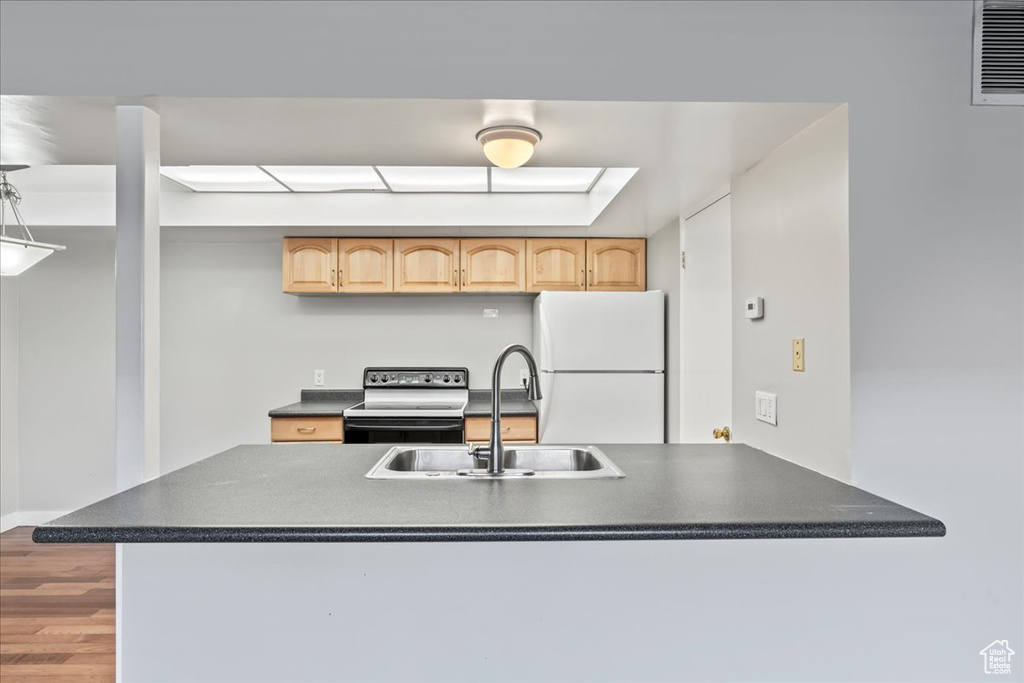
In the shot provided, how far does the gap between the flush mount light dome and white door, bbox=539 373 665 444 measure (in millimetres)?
A: 1839

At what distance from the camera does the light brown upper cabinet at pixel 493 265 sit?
3.91 metres

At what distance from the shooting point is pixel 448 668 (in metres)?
1.37

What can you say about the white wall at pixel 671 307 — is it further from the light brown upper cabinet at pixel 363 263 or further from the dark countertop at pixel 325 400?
the dark countertop at pixel 325 400

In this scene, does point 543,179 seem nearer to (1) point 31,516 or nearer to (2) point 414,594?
(2) point 414,594

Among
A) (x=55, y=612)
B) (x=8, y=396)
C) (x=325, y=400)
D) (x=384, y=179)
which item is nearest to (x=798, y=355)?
(x=384, y=179)

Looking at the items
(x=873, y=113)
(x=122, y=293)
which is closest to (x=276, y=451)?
(x=122, y=293)

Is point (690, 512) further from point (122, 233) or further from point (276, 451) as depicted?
point (122, 233)

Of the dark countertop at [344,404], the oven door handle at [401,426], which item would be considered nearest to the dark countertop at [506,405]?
the dark countertop at [344,404]

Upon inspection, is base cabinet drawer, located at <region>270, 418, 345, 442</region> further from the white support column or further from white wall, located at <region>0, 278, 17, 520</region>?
white wall, located at <region>0, 278, 17, 520</region>

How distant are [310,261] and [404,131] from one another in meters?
2.29

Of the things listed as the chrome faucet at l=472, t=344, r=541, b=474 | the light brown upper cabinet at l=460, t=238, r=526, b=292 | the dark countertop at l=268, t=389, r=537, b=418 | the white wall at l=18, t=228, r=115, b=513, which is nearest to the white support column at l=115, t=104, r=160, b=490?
the chrome faucet at l=472, t=344, r=541, b=474

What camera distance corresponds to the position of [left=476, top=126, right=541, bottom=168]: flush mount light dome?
69.4 inches

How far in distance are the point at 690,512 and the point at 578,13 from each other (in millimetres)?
1251

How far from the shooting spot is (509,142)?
1771 millimetres
